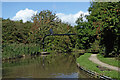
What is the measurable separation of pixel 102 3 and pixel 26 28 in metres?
20.1

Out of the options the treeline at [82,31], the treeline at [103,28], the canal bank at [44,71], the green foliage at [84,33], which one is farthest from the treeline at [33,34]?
the canal bank at [44,71]

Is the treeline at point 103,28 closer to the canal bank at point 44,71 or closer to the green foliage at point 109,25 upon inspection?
the green foliage at point 109,25

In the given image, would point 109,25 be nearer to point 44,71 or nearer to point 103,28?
point 103,28

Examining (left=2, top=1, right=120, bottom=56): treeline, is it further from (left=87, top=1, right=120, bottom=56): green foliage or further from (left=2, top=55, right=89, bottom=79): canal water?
(left=2, top=55, right=89, bottom=79): canal water

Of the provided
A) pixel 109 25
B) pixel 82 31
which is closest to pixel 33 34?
pixel 82 31

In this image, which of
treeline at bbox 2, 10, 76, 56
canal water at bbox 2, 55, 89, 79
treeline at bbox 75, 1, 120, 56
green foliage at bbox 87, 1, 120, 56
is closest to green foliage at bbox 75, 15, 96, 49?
treeline at bbox 75, 1, 120, 56

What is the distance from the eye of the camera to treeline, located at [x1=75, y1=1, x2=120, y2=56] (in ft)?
57.6

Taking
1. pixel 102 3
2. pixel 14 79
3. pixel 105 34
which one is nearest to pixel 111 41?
pixel 105 34

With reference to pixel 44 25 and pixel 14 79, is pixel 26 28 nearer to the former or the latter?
pixel 44 25

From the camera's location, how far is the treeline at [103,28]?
17562mm

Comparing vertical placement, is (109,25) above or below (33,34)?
above

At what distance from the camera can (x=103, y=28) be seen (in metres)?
18.2

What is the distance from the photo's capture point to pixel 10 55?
26.3 m

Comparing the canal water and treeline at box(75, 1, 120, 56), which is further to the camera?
treeline at box(75, 1, 120, 56)
